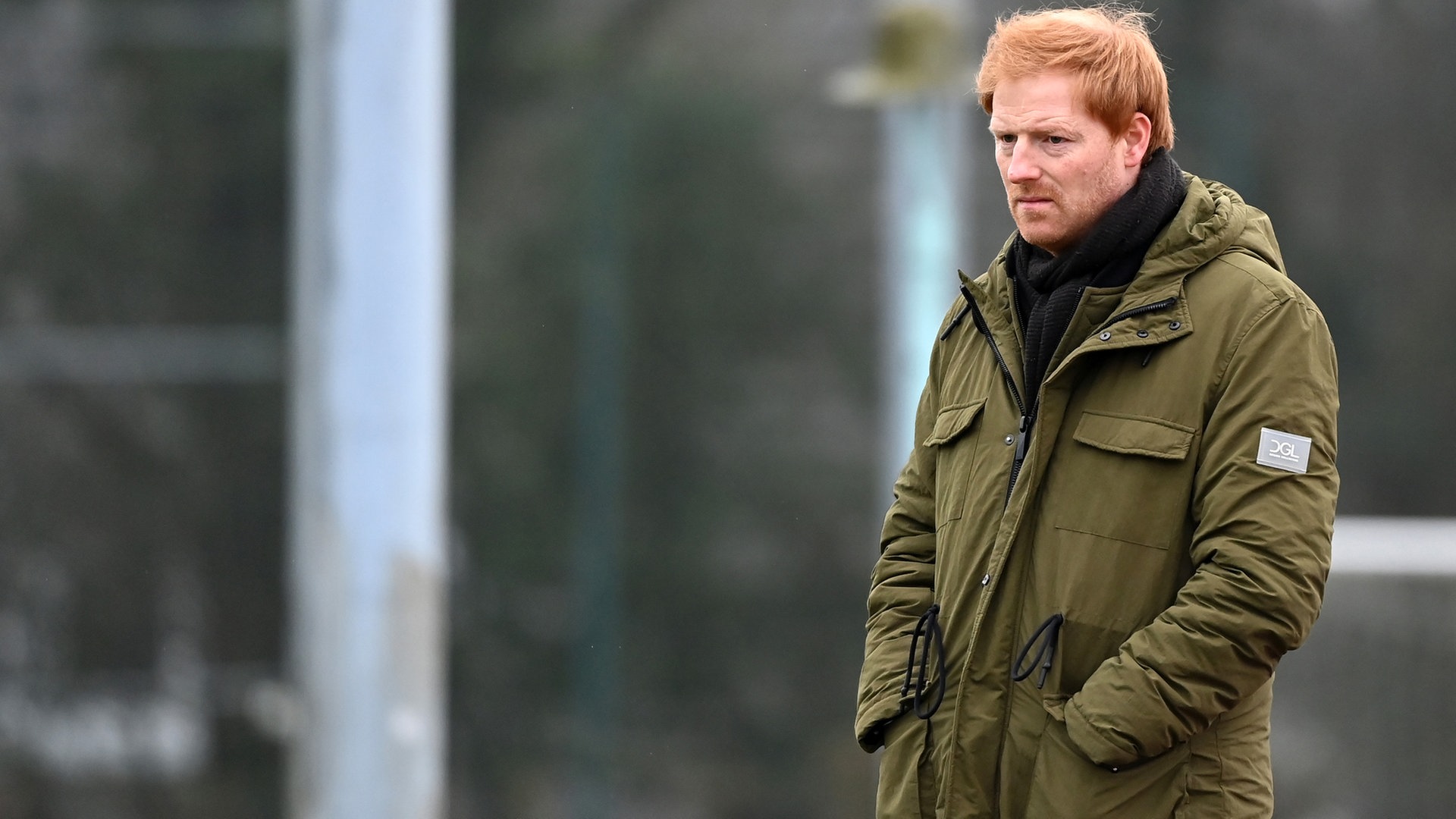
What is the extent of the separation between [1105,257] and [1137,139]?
159 millimetres

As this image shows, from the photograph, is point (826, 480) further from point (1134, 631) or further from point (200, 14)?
point (1134, 631)

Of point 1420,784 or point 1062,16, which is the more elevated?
point 1062,16

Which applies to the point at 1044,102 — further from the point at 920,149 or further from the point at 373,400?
the point at 920,149

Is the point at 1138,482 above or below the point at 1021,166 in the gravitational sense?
below

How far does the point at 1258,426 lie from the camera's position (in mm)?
2090

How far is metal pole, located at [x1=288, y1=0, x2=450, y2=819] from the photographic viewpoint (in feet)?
14.1

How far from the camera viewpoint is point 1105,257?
88.7 inches

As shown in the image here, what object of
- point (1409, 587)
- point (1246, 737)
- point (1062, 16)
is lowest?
point (1409, 587)

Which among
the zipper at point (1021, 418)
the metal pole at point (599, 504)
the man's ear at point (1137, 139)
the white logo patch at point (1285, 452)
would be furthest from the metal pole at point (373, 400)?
the metal pole at point (599, 504)

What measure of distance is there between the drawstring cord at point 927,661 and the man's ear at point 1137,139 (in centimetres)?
61

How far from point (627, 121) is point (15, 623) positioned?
11.3ft

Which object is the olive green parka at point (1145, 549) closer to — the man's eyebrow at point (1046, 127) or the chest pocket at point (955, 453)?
the chest pocket at point (955, 453)

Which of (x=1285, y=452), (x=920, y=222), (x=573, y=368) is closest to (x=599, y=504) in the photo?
(x=573, y=368)

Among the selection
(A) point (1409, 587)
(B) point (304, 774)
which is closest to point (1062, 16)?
(A) point (1409, 587)
